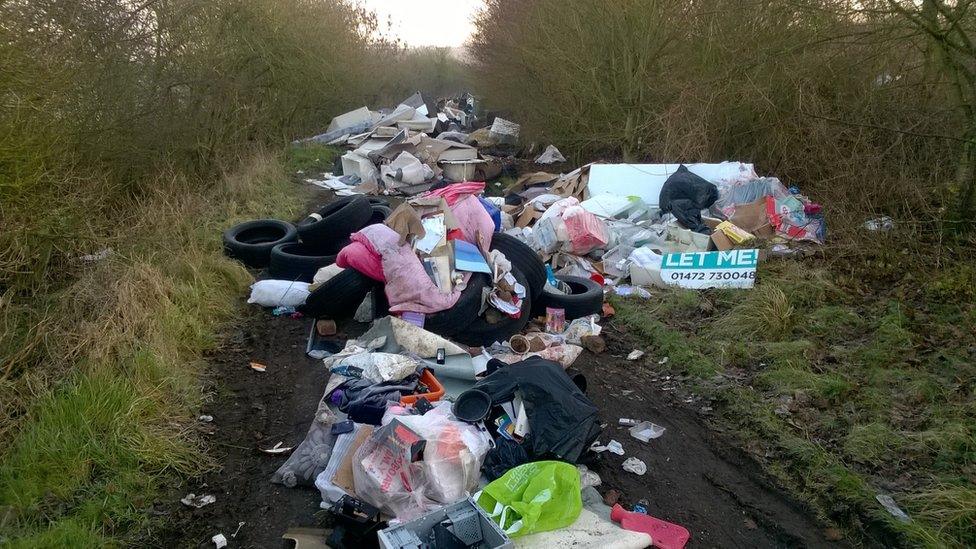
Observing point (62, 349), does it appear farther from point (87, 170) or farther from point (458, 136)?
point (458, 136)

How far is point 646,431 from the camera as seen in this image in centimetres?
414

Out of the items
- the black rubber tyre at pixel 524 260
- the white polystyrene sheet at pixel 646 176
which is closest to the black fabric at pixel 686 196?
the white polystyrene sheet at pixel 646 176

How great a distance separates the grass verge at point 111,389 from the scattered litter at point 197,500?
173 mm

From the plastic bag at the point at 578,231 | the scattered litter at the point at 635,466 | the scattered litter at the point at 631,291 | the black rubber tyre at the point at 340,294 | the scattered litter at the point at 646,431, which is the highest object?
the plastic bag at the point at 578,231

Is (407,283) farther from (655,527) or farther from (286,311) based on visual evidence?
(655,527)

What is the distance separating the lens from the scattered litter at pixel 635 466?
3.73 m

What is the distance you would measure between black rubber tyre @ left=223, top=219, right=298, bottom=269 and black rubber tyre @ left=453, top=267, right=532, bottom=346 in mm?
3053

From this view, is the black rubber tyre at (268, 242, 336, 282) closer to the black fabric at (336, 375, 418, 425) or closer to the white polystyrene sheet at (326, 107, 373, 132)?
the black fabric at (336, 375, 418, 425)

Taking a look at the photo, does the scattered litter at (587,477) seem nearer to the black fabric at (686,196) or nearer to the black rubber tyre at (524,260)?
the black rubber tyre at (524,260)

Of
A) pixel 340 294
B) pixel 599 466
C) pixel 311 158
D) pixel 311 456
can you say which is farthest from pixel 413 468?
pixel 311 158

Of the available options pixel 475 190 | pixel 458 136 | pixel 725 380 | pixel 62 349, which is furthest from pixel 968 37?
pixel 458 136

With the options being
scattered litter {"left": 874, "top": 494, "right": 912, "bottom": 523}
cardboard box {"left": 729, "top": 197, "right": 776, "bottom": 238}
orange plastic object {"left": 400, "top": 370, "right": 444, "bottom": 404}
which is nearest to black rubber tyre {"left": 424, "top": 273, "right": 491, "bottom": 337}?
orange plastic object {"left": 400, "top": 370, "right": 444, "bottom": 404}

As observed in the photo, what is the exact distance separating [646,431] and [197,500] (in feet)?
8.55

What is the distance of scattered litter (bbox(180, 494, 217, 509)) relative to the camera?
3414 millimetres
